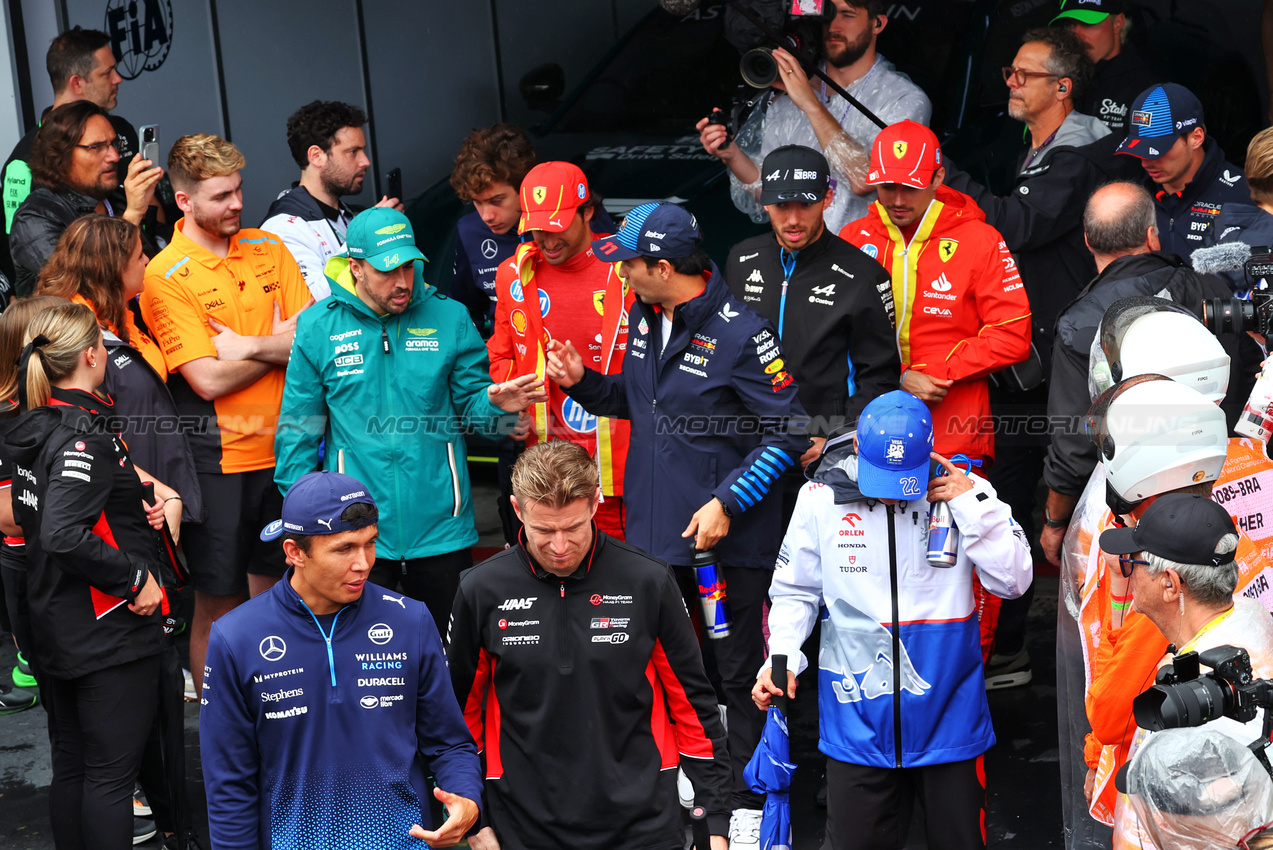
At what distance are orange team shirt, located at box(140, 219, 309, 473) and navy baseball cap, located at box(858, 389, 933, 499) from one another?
2.61 metres

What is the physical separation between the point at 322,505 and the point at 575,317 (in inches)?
82.1

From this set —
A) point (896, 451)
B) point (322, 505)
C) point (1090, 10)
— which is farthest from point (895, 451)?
point (1090, 10)

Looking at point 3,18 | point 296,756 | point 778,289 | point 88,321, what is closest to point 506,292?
point 778,289

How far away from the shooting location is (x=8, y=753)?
5.66 metres

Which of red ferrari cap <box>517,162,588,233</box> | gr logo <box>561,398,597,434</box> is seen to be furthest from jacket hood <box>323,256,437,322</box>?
gr logo <box>561,398,597,434</box>

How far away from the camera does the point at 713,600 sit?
4.68m

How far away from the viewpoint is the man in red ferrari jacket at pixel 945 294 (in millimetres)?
5125

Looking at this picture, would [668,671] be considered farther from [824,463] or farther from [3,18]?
[3,18]

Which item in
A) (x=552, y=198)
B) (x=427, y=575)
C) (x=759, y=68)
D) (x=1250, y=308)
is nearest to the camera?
(x=1250, y=308)

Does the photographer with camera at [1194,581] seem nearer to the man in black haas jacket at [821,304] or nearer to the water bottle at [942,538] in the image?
the water bottle at [942,538]

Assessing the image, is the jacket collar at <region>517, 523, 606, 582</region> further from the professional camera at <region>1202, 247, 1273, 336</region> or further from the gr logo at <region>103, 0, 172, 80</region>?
the gr logo at <region>103, 0, 172, 80</region>

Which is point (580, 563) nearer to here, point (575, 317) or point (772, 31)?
point (575, 317)

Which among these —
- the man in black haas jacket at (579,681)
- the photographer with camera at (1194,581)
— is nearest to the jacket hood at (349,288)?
the man in black haas jacket at (579,681)

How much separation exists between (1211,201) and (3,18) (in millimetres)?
6573
